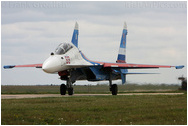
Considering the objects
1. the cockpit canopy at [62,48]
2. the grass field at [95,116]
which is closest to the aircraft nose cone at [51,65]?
the cockpit canopy at [62,48]

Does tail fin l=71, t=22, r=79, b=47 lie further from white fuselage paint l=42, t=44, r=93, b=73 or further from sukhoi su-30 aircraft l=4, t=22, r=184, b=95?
white fuselage paint l=42, t=44, r=93, b=73

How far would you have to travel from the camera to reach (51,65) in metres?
25.9

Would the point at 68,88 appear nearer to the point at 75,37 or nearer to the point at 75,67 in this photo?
the point at 75,67

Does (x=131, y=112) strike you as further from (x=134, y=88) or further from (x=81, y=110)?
(x=134, y=88)

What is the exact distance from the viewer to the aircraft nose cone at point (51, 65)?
25.7 metres

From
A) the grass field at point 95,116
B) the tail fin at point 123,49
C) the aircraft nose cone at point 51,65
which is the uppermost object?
the grass field at point 95,116

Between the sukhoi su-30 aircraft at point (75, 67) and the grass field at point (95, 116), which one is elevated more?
the grass field at point (95, 116)

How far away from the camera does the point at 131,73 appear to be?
1425 inches

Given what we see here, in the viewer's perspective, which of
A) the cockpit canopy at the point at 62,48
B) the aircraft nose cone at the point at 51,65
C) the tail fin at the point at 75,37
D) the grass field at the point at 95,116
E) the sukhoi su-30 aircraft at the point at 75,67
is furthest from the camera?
the tail fin at the point at 75,37

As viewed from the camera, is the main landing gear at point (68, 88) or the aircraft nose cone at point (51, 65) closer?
the aircraft nose cone at point (51, 65)

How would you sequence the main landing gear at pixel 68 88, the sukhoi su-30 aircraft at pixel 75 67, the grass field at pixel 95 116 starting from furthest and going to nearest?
1. the main landing gear at pixel 68 88
2. the sukhoi su-30 aircraft at pixel 75 67
3. the grass field at pixel 95 116

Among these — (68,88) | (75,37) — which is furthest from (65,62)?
(75,37)

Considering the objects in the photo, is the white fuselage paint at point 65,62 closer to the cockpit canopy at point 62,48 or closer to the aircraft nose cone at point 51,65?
the aircraft nose cone at point 51,65

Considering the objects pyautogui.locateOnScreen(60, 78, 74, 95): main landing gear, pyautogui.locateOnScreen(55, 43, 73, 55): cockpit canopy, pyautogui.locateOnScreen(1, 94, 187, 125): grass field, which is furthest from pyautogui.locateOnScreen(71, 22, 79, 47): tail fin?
pyautogui.locateOnScreen(1, 94, 187, 125): grass field
